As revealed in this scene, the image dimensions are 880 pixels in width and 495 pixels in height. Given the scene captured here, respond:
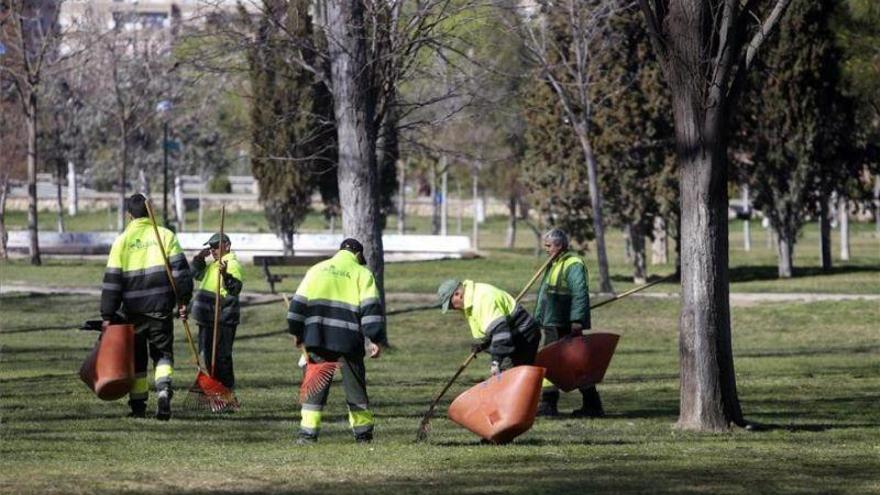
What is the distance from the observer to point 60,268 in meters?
51.8

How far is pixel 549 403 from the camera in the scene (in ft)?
57.4

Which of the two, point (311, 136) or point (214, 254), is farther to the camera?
point (311, 136)

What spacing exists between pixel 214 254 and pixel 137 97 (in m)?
43.3

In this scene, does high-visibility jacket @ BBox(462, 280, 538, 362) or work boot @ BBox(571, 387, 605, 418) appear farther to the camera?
work boot @ BBox(571, 387, 605, 418)

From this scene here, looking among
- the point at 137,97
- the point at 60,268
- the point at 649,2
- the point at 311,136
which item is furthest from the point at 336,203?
the point at 649,2

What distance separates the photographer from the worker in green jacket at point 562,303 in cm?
1700

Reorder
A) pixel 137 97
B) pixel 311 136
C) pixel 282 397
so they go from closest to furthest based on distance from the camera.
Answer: pixel 282 397, pixel 311 136, pixel 137 97

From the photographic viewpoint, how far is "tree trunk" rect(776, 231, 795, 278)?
1745 inches

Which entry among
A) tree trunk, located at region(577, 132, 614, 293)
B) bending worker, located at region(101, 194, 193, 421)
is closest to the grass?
bending worker, located at region(101, 194, 193, 421)

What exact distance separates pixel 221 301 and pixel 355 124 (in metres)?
8.11

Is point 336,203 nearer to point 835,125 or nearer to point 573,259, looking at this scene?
point 835,125

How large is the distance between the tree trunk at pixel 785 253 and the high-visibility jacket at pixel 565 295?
28.0m

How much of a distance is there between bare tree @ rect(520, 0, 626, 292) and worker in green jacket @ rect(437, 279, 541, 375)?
22.8m

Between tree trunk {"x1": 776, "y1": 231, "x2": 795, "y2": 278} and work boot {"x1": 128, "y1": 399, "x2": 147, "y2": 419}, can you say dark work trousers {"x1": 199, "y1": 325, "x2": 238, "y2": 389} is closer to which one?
work boot {"x1": 128, "y1": 399, "x2": 147, "y2": 419}
